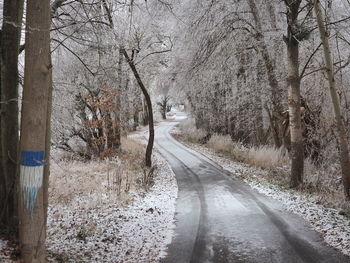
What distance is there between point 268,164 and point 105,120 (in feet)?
→ 26.0

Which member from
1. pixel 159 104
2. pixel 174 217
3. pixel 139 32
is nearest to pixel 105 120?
pixel 139 32

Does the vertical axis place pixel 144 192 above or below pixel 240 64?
below

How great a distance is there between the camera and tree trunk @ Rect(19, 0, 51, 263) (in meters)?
3.66

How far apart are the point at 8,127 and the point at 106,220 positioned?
3268mm

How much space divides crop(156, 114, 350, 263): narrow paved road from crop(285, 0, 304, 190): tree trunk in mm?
1637

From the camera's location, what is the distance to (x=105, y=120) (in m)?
15.8

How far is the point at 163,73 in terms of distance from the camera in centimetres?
2177

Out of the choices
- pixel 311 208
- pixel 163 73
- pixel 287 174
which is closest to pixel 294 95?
pixel 287 174

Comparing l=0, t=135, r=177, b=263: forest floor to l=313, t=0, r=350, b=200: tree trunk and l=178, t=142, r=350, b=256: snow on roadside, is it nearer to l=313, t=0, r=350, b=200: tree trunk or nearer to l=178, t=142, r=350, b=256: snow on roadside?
l=178, t=142, r=350, b=256: snow on roadside

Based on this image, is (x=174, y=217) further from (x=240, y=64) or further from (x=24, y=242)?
(x=240, y=64)

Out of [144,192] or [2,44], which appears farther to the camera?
[144,192]

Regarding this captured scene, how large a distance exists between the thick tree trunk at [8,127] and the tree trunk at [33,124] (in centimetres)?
127

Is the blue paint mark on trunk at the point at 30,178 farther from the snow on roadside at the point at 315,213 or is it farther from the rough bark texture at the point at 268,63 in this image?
the rough bark texture at the point at 268,63

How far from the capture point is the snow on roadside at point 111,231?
5438 millimetres
